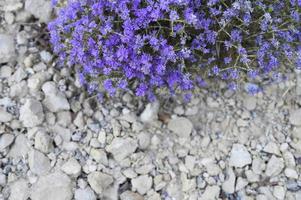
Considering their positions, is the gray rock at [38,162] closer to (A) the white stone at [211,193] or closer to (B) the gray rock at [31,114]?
(B) the gray rock at [31,114]

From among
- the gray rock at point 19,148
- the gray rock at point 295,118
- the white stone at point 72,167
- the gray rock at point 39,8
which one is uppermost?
the gray rock at point 39,8

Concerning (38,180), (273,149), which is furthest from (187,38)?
(38,180)

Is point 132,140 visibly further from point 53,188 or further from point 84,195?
point 53,188

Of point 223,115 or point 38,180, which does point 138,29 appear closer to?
point 223,115

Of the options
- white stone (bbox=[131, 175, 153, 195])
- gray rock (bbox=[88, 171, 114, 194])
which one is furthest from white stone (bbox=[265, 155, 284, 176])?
gray rock (bbox=[88, 171, 114, 194])

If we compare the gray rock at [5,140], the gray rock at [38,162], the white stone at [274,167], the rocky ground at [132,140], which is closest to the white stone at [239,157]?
the rocky ground at [132,140]

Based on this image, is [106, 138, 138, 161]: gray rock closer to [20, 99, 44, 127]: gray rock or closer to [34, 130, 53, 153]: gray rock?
[34, 130, 53, 153]: gray rock

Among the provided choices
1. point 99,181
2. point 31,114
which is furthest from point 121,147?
point 31,114
